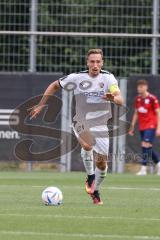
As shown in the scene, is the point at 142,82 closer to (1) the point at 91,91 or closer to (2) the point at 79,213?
(1) the point at 91,91

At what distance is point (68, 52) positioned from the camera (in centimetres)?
2155

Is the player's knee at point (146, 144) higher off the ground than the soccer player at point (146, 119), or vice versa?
the soccer player at point (146, 119)

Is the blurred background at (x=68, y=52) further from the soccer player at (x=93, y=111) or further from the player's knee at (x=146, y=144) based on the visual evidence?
the soccer player at (x=93, y=111)

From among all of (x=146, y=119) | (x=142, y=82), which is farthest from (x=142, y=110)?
(x=142, y=82)

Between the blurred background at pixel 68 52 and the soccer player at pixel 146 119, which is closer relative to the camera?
Result: the soccer player at pixel 146 119

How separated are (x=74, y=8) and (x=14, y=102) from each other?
2.65 metres

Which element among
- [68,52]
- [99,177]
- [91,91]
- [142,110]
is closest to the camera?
[99,177]

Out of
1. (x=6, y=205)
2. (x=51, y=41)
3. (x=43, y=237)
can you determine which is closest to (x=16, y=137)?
(x=51, y=41)

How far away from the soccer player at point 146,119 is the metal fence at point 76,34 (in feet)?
2.89

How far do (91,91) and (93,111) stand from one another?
37 cm

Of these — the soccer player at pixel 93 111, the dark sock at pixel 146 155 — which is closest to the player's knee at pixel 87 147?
the soccer player at pixel 93 111

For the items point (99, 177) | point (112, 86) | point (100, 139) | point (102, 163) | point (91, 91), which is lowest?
point (99, 177)

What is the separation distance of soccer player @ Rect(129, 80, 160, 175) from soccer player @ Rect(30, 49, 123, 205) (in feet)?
24.2

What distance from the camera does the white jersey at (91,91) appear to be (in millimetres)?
12953
